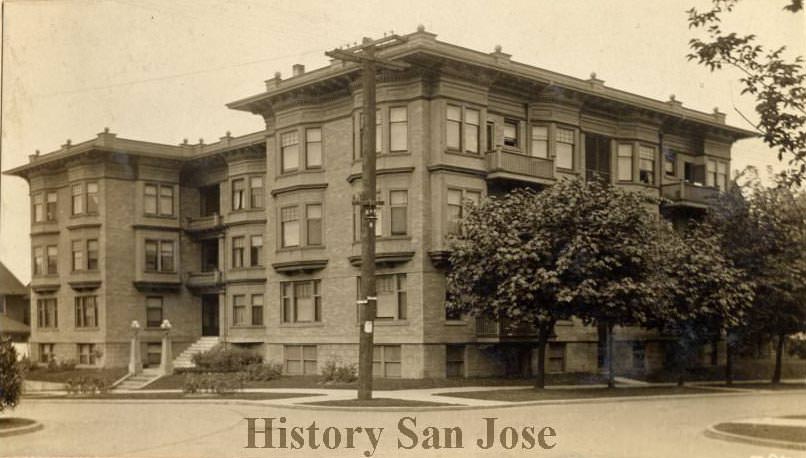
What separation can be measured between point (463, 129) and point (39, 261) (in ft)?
88.1

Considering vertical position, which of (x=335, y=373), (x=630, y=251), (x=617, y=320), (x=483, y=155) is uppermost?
(x=483, y=155)

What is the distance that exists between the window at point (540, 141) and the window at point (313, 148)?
30.7 feet

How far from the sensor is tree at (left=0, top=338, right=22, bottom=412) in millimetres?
20094

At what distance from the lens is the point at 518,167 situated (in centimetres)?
3675

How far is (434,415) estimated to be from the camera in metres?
23.3

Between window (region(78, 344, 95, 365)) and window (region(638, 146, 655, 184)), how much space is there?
97.1ft

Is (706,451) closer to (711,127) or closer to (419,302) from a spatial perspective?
(419,302)

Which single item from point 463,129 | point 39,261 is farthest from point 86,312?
point 463,129

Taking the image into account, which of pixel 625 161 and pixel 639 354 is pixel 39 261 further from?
pixel 639 354

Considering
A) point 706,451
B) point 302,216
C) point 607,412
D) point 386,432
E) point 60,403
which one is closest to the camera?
point 706,451

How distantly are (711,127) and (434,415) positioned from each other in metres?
29.8

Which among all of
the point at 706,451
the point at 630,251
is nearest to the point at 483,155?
the point at 630,251

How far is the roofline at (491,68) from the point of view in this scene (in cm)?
3450

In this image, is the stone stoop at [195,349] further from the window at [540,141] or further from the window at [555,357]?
the window at [540,141]
